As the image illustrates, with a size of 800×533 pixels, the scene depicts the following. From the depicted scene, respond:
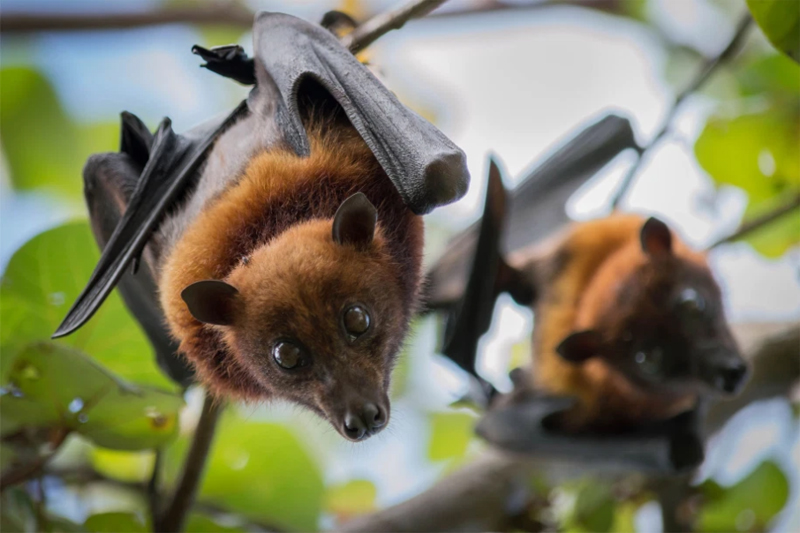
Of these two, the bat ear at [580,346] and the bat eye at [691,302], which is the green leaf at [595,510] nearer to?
the bat ear at [580,346]

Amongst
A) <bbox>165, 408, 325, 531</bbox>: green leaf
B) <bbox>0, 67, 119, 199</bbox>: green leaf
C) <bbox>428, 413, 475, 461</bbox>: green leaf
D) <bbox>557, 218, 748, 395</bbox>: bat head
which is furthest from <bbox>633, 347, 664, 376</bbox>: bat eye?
<bbox>0, 67, 119, 199</bbox>: green leaf

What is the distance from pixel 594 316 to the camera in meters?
4.57

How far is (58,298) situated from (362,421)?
5.80 ft

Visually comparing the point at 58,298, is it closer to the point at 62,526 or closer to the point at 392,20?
the point at 62,526

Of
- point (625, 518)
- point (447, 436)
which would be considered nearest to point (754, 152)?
point (625, 518)

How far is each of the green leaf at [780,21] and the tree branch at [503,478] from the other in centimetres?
254

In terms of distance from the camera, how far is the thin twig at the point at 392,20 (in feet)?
8.46

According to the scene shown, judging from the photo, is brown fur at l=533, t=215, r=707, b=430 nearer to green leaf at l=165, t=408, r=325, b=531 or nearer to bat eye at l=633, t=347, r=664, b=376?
bat eye at l=633, t=347, r=664, b=376

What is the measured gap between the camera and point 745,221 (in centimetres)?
490

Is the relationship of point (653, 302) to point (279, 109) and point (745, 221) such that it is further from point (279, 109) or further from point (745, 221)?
point (279, 109)

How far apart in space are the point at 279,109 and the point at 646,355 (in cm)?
249

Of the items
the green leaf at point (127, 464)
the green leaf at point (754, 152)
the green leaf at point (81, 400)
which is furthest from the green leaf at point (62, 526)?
the green leaf at point (754, 152)

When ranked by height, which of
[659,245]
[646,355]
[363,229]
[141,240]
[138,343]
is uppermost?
[363,229]

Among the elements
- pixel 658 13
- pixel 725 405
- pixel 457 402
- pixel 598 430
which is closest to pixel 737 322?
pixel 725 405
